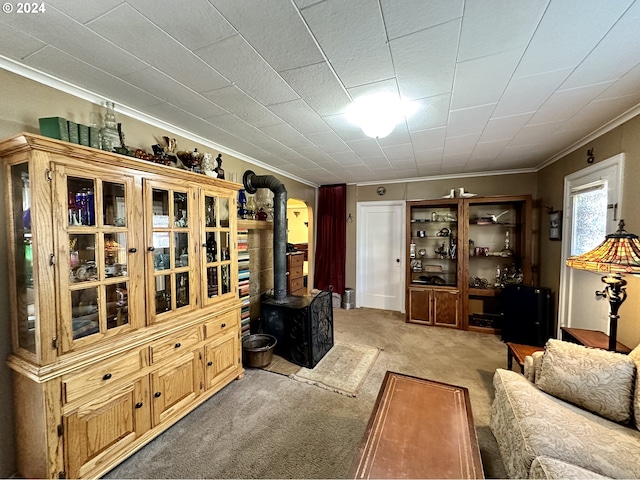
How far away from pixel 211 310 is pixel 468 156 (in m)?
3.51

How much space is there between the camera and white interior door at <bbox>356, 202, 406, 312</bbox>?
192 inches

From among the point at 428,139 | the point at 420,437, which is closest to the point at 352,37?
the point at 428,139

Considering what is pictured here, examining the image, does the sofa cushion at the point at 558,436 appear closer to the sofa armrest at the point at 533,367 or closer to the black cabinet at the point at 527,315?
the sofa armrest at the point at 533,367

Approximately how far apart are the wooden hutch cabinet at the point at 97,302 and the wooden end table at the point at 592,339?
321 centimetres

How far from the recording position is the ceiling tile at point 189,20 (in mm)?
1084

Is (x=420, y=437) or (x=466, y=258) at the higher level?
(x=466, y=258)

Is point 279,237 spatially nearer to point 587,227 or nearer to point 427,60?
point 427,60

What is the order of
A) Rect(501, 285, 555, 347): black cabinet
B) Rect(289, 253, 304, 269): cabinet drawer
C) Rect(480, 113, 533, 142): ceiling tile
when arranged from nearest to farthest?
Rect(480, 113, 533, 142): ceiling tile < Rect(501, 285, 555, 347): black cabinet < Rect(289, 253, 304, 269): cabinet drawer

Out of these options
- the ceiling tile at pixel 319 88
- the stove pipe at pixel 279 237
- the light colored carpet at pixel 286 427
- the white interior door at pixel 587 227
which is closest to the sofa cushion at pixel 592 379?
the light colored carpet at pixel 286 427

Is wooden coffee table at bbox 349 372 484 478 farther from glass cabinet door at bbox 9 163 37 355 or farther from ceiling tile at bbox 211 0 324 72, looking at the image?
ceiling tile at bbox 211 0 324 72

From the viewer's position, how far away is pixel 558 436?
50.8 inches

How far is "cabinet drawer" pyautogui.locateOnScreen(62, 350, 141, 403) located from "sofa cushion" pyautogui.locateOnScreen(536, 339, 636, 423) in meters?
2.66

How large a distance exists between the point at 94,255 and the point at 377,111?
2.15m

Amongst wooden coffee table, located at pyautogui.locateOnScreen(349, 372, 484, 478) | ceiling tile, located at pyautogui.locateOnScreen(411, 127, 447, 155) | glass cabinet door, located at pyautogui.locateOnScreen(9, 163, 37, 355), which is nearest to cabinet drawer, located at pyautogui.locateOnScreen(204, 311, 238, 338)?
glass cabinet door, located at pyautogui.locateOnScreen(9, 163, 37, 355)
